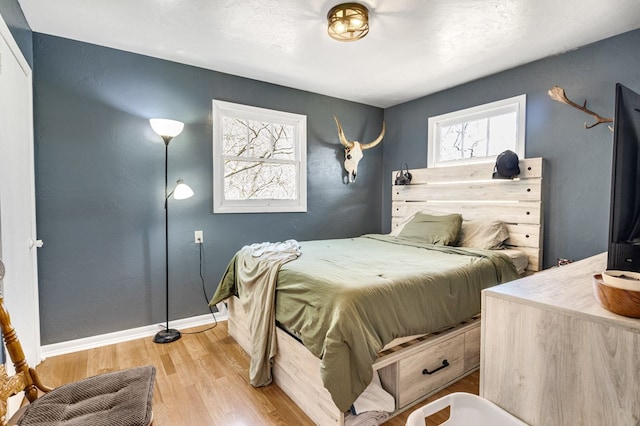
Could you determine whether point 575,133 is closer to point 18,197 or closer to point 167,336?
point 167,336

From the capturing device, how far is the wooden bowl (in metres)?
0.80

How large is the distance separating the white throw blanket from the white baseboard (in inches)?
37.1

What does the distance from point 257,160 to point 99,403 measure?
266 cm

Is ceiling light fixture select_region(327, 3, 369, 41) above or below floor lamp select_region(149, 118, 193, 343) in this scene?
above

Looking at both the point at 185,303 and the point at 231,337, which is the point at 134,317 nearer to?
the point at 185,303

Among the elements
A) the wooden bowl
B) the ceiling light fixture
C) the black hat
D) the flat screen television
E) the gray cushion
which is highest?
the ceiling light fixture

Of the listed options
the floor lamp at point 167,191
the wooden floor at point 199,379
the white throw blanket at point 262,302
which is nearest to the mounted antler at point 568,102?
the wooden floor at point 199,379

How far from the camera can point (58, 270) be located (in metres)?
2.53

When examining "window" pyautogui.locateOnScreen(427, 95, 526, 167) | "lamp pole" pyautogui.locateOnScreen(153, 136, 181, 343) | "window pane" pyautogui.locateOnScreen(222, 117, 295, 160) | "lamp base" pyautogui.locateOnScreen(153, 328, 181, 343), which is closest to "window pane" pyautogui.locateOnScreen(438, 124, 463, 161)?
"window" pyautogui.locateOnScreen(427, 95, 526, 167)

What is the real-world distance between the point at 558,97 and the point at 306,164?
2434 mm

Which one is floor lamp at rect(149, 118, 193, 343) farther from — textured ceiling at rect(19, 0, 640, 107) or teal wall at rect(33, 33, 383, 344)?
textured ceiling at rect(19, 0, 640, 107)

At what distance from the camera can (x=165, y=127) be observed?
102 inches

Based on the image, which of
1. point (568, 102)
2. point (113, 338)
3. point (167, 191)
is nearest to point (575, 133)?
point (568, 102)

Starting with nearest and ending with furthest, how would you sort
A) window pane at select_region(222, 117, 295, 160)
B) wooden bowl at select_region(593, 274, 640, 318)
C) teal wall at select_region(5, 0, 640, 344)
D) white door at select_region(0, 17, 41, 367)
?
wooden bowl at select_region(593, 274, 640, 318), white door at select_region(0, 17, 41, 367), teal wall at select_region(5, 0, 640, 344), window pane at select_region(222, 117, 295, 160)
